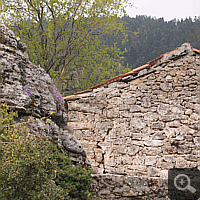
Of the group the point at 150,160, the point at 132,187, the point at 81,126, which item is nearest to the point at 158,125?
the point at 150,160

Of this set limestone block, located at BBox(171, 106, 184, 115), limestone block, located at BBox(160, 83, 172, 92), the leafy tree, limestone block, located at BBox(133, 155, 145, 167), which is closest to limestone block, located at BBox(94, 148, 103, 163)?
limestone block, located at BBox(133, 155, 145, 167)

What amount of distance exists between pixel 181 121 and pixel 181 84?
99 cm

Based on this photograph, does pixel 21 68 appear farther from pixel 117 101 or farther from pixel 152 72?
pixel 152 72

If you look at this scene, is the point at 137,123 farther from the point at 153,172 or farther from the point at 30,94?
the point at 30,94

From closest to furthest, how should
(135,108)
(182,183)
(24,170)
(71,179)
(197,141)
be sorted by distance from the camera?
(24,170)
(71,179)
(182,183)
(197,141)
(135,108)

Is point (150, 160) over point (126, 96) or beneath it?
beneath

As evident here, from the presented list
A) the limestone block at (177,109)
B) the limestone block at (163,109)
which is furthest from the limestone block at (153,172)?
the limestone block at (177,109)

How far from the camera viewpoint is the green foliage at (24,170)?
92.7 inches

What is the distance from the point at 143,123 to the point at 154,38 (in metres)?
12.5

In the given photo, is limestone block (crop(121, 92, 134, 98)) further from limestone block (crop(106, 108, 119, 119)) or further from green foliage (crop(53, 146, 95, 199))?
green foliage (crop(53, 146, 95, 199))

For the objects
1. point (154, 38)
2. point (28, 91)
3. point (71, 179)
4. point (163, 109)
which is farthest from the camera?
point (154, 38)

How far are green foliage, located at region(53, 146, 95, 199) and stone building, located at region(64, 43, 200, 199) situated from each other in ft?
4.77

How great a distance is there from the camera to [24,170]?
2.43 metres

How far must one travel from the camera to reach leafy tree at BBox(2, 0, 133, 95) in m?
8.90
